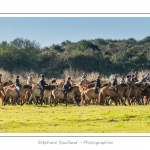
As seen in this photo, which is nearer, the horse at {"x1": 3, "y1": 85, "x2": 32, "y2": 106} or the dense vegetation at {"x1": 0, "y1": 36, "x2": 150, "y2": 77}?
the horse at {"x1": 3, "y1": 85, "x2": 32, "y2": 106}

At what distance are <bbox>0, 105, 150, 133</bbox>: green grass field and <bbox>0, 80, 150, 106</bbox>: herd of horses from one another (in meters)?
5.37

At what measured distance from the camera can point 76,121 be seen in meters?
21.4

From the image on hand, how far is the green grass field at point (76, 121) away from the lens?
1909 centimetres

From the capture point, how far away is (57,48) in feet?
249

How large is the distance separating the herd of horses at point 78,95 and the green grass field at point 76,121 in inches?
211

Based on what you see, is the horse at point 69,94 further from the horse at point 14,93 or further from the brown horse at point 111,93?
the horse at point 14,93

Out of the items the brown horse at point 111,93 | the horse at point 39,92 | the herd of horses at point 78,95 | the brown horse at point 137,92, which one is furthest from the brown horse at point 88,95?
the brown horse at point 137,92

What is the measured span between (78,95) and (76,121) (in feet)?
31.8

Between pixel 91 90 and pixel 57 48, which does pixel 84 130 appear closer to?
pixel 91 90

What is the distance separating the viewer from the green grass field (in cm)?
1909

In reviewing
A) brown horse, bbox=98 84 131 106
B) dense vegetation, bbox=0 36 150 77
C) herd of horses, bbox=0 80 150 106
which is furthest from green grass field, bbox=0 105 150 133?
dense vegetation, bbox=0 36 150 77

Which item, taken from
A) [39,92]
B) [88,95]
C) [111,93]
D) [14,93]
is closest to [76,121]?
[88,95]

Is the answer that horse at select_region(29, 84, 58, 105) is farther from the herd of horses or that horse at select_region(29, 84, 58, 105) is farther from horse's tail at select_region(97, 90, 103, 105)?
horse's tail at select_region(97, 90, 103, 105)

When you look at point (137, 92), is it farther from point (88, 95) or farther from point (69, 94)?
point (69, 94)
